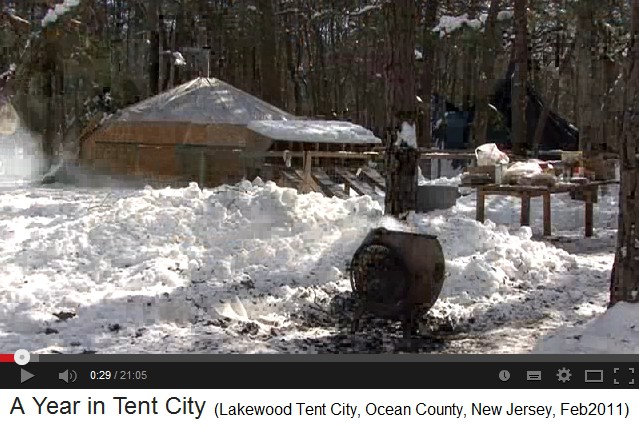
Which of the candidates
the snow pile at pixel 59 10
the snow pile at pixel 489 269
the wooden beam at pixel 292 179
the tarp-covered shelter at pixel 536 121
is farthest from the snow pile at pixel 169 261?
the tarp-covered shelter at pixel 536 121

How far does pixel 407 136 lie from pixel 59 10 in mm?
15660

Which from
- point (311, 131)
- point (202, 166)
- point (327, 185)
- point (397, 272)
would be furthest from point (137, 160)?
point (397, 272)

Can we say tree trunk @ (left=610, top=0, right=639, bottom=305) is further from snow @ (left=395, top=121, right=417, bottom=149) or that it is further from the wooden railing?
the wooden railing

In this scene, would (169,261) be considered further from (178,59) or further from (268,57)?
(268,57)

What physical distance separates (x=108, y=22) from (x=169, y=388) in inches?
1553

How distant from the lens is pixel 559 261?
937 centimetres

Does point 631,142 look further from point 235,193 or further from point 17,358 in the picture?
point 235,193

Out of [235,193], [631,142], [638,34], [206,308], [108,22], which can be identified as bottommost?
[206,308]

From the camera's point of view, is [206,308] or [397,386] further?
[206,308]

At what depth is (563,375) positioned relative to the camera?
3719 millimetres

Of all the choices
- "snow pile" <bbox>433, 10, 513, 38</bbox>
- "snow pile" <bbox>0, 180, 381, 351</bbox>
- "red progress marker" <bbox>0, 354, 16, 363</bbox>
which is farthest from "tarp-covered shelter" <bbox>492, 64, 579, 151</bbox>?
"red progress marker" <bbox>0, 354, 16, 363</bbox>

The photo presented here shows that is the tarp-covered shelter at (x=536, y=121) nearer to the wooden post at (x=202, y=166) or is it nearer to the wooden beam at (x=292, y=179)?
the wooden post at (x=202, y=166)
